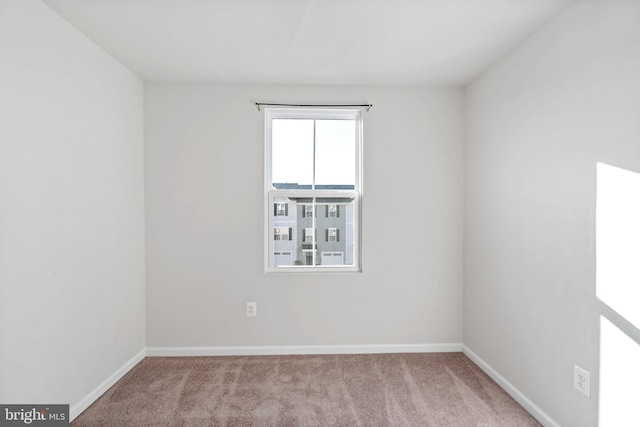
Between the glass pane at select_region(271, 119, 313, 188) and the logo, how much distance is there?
2190 mm

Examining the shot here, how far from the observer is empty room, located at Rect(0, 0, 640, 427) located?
1.77m

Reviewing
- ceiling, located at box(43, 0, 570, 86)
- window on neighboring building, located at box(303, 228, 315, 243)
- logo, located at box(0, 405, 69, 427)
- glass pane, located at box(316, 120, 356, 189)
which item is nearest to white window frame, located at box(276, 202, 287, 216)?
window on neighboring building, located at box(303, 228, 315, 243)

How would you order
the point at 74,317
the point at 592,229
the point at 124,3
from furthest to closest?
1. the point at 74,317
2. the point at 124,3
3. the point at 592,229

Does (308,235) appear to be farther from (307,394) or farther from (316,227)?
(307,394)

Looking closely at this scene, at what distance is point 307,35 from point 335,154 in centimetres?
122

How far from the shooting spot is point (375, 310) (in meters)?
3.23

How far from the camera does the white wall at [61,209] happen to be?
173cm

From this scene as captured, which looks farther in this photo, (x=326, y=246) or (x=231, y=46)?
(x=326, y=246)

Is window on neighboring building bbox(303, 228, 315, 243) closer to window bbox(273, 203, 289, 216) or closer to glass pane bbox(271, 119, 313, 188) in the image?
window bbox(273, 203, 289, 216)

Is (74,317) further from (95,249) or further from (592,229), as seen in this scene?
(592,229)

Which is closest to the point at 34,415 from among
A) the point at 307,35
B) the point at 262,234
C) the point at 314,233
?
the point at 262,234

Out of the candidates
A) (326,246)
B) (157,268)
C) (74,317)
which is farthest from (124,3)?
(326,246)

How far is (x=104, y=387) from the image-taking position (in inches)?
99.0

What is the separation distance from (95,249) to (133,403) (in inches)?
42.6
